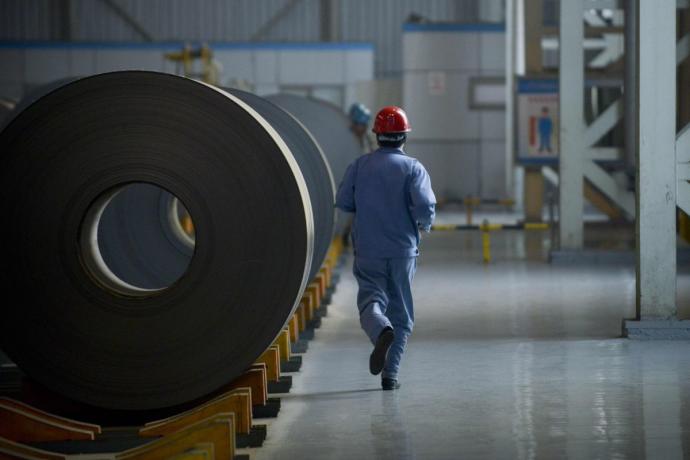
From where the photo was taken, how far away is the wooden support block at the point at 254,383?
691cm

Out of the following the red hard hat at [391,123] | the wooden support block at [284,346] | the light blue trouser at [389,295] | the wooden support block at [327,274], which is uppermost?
the red hard hat at [391,123]

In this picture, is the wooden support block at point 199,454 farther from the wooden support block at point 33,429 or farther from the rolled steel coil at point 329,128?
the rolled steel coil at point 329,128

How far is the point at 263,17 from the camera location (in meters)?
37.1

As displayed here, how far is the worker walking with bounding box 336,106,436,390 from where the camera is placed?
7684 millimetres

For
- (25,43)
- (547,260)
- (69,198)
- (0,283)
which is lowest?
(547,260)

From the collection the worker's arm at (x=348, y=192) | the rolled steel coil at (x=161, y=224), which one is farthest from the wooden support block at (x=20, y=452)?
the rolled steel coil at (x=161, y=224)

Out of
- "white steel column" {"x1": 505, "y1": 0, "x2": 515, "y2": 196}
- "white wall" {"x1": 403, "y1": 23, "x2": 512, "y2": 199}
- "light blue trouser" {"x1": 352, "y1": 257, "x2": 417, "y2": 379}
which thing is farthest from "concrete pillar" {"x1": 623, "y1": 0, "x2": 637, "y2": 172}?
"white wall" {"x1": 403, "y1": 23, "x2": 512, "y2": 199}

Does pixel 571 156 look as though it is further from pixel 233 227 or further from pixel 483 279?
pixel 233 227

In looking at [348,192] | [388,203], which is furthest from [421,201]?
[348,192]

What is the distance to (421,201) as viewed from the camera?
7.64 metres

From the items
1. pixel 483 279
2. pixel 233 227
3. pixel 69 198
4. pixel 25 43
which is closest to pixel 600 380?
pixel 233 227

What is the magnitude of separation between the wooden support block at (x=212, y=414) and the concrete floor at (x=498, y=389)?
0.22 m

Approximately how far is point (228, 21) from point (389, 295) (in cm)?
3006

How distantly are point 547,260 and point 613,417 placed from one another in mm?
9137
